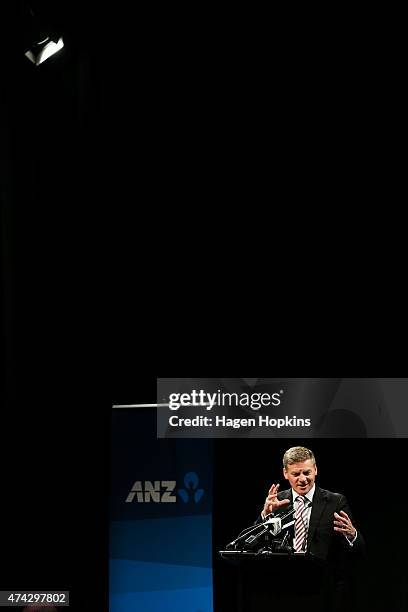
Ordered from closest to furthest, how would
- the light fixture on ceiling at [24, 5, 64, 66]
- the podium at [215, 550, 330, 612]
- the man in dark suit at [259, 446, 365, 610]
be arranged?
the light fixture on ceiling at [24, 5, 64, 66]
the podium at [215, 550, 330, 612]
the man in dark suit at [259, 446, 365, 610]

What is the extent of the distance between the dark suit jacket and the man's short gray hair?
0.20 meters

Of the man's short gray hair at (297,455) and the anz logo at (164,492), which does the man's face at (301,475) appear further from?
the anz logo at (164,492)

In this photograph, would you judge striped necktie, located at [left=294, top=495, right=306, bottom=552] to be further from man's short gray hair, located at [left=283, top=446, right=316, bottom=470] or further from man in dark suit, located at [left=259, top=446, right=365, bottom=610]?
man's short gray hair, located at [left=283, top=446, right=316, bottom=470]

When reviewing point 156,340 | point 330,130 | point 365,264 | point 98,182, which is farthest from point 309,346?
point 98,182

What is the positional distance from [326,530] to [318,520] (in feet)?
0.27

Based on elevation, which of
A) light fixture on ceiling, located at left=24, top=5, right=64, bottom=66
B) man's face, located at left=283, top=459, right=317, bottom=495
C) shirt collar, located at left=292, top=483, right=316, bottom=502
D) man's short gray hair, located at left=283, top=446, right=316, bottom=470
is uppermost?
light fixture on ceiling, located at left=24, top=5, right=64, bottom=66

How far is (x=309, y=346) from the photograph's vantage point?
19.3 feet

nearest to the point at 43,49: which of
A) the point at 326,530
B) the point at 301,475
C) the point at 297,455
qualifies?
the point at 297,455

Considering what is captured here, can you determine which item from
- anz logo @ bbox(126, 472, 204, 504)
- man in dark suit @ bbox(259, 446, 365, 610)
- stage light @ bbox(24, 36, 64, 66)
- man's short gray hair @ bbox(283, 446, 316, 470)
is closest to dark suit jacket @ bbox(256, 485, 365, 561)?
man in dark suit @ bbox(259, 446, 365, 610)

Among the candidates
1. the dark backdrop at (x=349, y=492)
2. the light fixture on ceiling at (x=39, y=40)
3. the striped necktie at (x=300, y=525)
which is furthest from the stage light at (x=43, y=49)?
the striped necktie at (x=300, y=525)

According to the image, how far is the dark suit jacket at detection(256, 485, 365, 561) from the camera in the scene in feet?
17.6

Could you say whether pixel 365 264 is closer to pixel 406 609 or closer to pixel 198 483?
pixel 198 483

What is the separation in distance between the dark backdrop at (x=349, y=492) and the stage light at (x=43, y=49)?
113 inches

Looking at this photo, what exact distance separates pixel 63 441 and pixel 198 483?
103 cm
